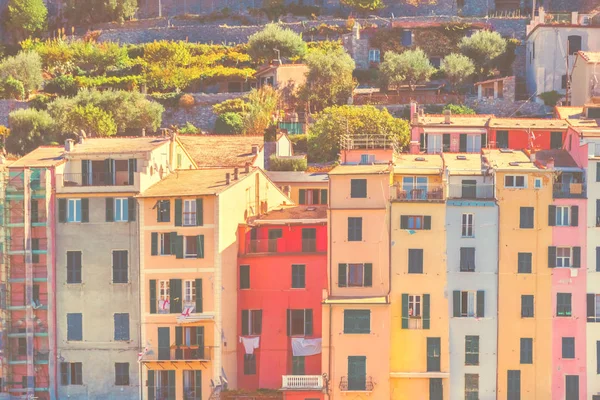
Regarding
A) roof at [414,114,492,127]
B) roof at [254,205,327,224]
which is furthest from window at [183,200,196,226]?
roof at [414,114,492,127]

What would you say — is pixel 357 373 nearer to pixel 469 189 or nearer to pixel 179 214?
pixel 469 189

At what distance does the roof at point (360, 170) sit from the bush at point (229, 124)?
28204 mm

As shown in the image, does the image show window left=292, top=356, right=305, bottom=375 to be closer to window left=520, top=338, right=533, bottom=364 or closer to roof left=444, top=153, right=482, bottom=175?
window left=520, top=338, right=533, bottom=364

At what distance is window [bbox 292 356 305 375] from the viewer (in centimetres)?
8150

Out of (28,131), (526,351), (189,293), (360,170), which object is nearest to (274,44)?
(28,131)

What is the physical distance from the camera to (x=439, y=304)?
79188mm

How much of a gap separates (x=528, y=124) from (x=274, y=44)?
Answer: 113ft

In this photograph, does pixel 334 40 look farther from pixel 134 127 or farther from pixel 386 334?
pixel 386 334

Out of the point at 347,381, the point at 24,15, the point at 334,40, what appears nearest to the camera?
the point at 347,381

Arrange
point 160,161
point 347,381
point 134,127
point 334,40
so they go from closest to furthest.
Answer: point 347,381 → point 160,161 → point 134,127 → point 334,40

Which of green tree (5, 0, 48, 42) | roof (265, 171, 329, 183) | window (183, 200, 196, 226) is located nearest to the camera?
window (183, 200, 196, 226)

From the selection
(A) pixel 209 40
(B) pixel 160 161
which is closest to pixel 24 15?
(A) pixel 209 40

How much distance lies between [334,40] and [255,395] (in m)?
54.6

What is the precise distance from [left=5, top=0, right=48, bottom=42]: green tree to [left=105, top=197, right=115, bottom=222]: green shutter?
63.0 m
